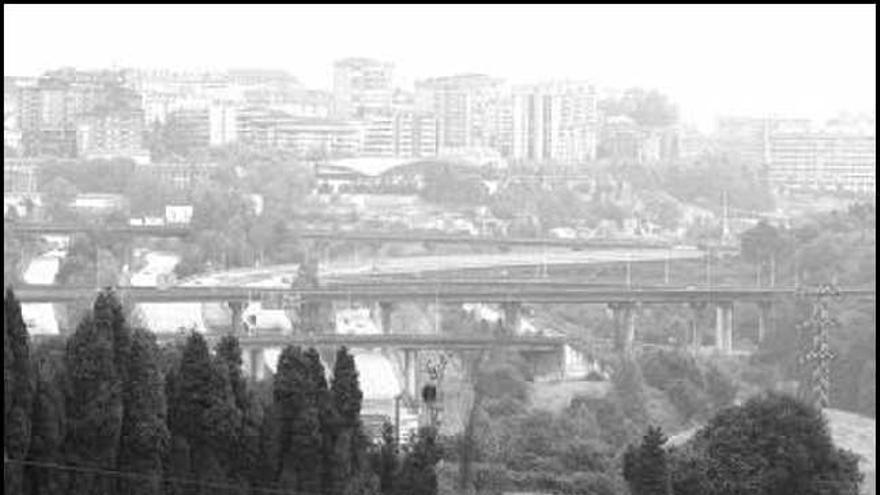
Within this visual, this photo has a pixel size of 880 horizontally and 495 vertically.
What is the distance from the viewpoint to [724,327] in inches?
518

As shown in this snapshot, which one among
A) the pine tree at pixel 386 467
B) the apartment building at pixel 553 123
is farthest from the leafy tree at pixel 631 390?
the apartment building at pixel 553 123

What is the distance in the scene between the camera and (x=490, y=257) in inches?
672

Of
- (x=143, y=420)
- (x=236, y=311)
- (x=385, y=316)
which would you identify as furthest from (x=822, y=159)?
(x=143, y=420)

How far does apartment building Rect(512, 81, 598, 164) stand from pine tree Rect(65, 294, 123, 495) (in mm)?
18112

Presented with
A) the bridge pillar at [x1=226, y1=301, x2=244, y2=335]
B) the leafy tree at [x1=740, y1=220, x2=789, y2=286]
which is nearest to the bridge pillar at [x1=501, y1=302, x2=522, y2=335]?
the bridge pillar at [x1=226, y1=301, x2=244, y2=335]

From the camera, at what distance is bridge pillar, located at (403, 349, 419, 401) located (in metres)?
10.7

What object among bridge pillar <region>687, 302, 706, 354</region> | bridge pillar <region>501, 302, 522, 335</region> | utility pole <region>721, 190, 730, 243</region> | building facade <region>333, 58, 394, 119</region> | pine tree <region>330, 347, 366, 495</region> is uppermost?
building facade <region>333, 58, 394, 119</region>

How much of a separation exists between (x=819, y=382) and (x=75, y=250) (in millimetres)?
5590

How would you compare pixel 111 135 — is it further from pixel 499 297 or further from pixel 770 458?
pixel 770 458

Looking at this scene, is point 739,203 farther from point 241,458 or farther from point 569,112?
point 241,458

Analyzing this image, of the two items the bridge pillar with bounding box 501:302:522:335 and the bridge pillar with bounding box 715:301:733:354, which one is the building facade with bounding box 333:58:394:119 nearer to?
the bridge pillar with bounding box 715:301:733:354

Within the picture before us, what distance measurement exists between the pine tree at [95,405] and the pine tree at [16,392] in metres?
0.16

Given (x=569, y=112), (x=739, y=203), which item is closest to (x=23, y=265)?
(x=739, y=203)

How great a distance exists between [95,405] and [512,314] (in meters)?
7.29
